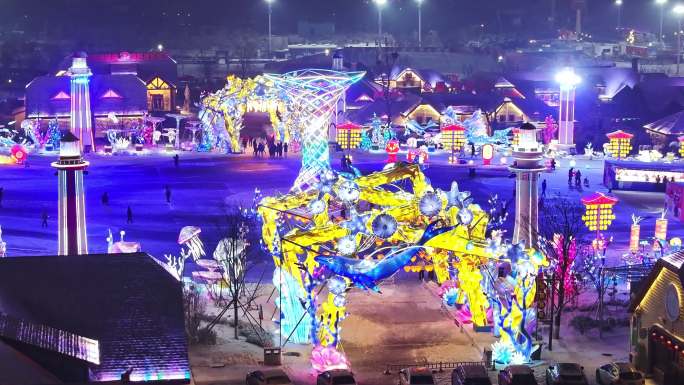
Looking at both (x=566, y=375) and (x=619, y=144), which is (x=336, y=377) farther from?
(x=619, y=144)

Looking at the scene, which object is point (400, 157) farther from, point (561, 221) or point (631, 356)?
point (631, 356)

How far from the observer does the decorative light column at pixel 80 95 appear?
196 ft

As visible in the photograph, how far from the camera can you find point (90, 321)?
68.9ft

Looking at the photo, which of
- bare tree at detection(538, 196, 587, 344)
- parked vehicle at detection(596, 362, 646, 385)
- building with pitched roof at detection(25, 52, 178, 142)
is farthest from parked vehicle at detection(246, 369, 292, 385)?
building with pitched roof at detection(25, 52, 178, 142)

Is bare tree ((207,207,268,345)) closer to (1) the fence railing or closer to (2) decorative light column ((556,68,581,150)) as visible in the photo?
(1) the fence railing

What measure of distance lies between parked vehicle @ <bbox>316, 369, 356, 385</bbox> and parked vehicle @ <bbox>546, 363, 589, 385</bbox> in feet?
14.9

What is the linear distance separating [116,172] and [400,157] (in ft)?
57.1

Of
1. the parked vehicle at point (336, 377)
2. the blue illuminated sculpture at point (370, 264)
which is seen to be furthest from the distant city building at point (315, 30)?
the parked vehicle at point (336, 377)

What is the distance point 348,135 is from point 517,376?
149 feet

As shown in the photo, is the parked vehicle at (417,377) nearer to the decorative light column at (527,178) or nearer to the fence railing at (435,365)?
the fence railing at (435,365)

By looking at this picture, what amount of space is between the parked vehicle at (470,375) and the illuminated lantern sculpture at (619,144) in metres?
43.4

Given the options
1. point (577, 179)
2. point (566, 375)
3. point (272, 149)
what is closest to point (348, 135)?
point (272, 149)

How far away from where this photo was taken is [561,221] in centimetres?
4275

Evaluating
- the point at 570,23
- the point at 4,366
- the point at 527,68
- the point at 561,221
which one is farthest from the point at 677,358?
the point at 570,23
